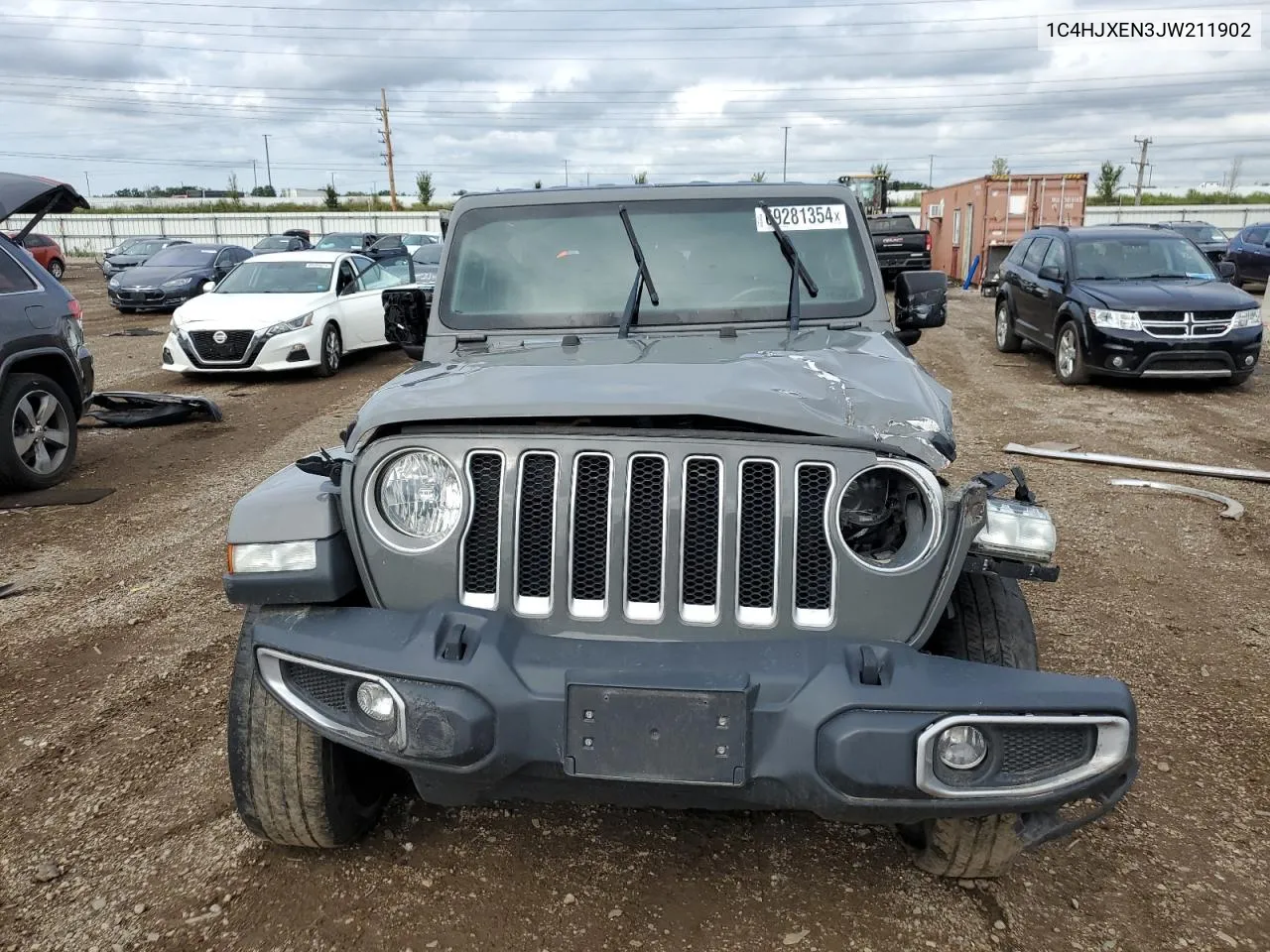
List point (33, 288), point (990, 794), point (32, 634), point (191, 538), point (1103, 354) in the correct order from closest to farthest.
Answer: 1. point (990, 794)
2. point (32, 634)
3. point (191, 538)
4. point (33, 288)
5. point (1103, 354)

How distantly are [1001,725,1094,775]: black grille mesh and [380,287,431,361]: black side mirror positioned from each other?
8.84 ft

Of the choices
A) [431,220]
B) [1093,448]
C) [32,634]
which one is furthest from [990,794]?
[431,220]

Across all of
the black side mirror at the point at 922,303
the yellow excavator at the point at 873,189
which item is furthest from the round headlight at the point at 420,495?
the yellow excavator at the point at 873,189

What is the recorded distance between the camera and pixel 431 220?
149 ft

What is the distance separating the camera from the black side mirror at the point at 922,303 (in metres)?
4.18

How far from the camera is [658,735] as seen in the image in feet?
6.73

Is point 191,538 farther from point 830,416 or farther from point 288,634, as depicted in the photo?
point 830,416

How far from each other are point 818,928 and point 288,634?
149cm

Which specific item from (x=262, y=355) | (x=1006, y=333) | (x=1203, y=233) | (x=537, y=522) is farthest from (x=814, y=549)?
(x=1203, y=233)

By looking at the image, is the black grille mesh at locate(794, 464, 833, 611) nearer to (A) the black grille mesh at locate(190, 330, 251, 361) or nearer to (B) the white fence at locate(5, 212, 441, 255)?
(A) the black grille mesh at locate(190, 330, 251, 361)

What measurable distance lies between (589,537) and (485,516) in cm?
25

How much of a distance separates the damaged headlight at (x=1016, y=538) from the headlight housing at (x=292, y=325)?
10.6m

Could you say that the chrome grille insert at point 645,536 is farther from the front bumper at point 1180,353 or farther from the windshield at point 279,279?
the windshield at point 279,279

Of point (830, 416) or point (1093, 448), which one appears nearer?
point (830, 416)
